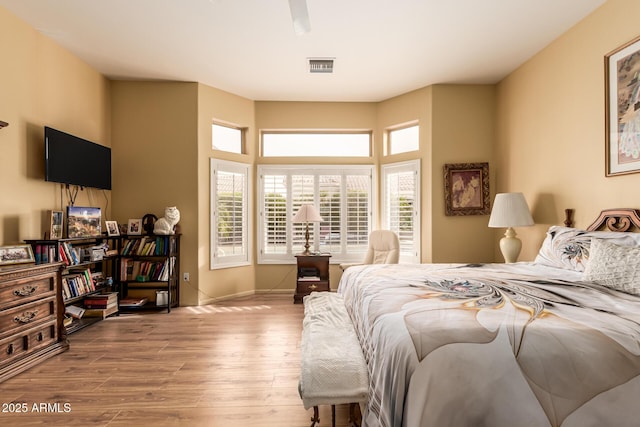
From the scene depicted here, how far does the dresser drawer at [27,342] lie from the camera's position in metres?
2.47

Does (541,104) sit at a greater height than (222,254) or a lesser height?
greater

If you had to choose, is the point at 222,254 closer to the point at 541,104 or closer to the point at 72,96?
the point at 72,96

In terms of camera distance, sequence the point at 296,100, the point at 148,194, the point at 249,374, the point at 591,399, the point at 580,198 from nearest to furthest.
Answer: the point at 591,399 < the point at 249,374 < the point at 580,198 < the point at 148,194 < the point at 296,100

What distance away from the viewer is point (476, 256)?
15.3 feet

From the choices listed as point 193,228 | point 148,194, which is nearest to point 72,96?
point 148,194

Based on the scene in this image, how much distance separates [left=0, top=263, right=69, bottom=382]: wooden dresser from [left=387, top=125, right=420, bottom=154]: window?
14.6 ft

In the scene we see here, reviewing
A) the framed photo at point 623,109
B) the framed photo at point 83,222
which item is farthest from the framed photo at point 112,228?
the framed photo at point 623,109

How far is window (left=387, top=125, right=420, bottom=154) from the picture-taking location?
16.4 feet

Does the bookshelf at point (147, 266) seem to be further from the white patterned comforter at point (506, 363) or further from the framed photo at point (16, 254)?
the white patterned comforter at point (506, 363)

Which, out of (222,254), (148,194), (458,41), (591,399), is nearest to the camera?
(591,399)

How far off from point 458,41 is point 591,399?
3481 mm

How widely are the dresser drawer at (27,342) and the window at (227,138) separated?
2.88m

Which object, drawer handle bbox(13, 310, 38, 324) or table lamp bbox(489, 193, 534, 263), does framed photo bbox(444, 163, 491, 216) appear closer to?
table lamp bbox(489, 193, 534, 263)

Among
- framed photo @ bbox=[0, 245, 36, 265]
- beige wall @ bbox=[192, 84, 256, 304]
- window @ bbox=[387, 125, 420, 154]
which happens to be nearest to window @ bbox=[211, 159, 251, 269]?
beige wall @ bbox=[192, 84, 256, 304]
